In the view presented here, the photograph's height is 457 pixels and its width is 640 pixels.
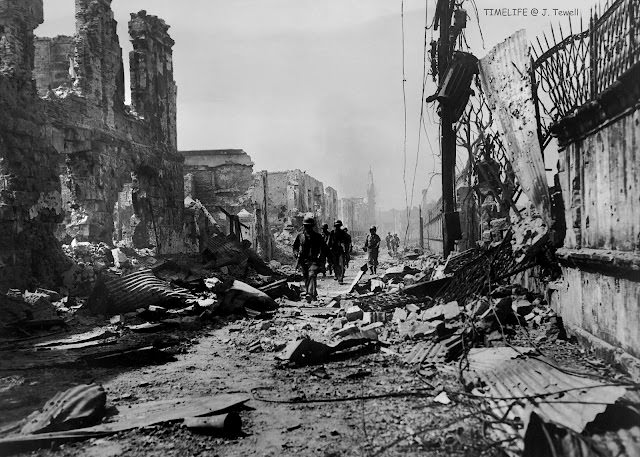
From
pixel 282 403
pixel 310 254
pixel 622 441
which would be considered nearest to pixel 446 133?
pixel 310 254

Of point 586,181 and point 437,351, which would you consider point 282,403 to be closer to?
point 437,351

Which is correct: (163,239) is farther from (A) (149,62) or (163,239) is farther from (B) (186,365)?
(B) (186,365)

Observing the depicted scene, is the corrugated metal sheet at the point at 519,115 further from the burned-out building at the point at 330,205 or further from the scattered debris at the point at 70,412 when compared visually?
the burned-out building at the point at 330,205

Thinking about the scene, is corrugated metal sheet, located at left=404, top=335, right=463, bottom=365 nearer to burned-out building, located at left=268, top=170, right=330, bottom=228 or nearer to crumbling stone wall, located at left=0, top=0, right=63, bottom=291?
crumbling stone wall, located at left=0, top=0, right=63, bottom=291

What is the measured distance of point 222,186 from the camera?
3338 cm

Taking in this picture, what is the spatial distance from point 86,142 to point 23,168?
3.72 meters

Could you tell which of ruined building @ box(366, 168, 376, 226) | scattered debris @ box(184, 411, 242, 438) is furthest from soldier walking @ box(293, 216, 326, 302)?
ruined building @ box(366, 168, 376, 226)

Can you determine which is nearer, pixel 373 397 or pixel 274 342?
pixel 373 397

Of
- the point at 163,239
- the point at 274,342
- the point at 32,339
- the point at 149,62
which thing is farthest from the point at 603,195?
the point at 149,62

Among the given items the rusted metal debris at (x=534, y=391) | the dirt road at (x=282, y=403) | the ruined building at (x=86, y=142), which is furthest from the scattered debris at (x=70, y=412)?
the ruined building at (x=86, y=142)

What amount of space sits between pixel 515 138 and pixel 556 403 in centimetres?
494

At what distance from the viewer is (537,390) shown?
3.23 m

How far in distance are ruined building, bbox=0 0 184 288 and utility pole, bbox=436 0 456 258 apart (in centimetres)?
903

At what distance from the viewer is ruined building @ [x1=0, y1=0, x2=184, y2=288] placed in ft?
33.1
